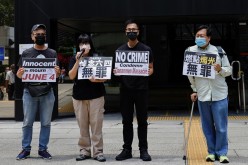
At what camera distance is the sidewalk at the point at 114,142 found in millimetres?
6855

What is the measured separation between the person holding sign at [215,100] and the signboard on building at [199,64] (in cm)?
6

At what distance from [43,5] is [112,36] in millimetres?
7496

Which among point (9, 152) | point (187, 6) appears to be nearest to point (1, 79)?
point (187, 6)

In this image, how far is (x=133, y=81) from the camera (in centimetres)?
671

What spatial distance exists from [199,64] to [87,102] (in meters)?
1.83

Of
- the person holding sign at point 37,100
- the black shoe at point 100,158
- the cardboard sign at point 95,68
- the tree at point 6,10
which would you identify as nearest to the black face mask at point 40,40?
the person holding sign at point 37,100

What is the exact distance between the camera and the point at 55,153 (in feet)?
24.7

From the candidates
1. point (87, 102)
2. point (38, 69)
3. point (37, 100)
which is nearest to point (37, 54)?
point (38, 69)

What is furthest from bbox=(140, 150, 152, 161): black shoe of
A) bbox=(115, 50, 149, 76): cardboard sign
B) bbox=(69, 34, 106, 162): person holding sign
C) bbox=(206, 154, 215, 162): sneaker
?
bbox=(115, 50, 149, 76): cardboard sign

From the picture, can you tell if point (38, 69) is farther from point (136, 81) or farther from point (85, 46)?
point (136, 81)

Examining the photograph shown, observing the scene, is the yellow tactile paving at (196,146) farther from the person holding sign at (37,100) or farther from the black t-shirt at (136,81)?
the person holding sign at (37,100)

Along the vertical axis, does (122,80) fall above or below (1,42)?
below

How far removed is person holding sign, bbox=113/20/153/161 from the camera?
6707mm

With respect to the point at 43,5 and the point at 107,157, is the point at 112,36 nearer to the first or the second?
the point at 43,5
